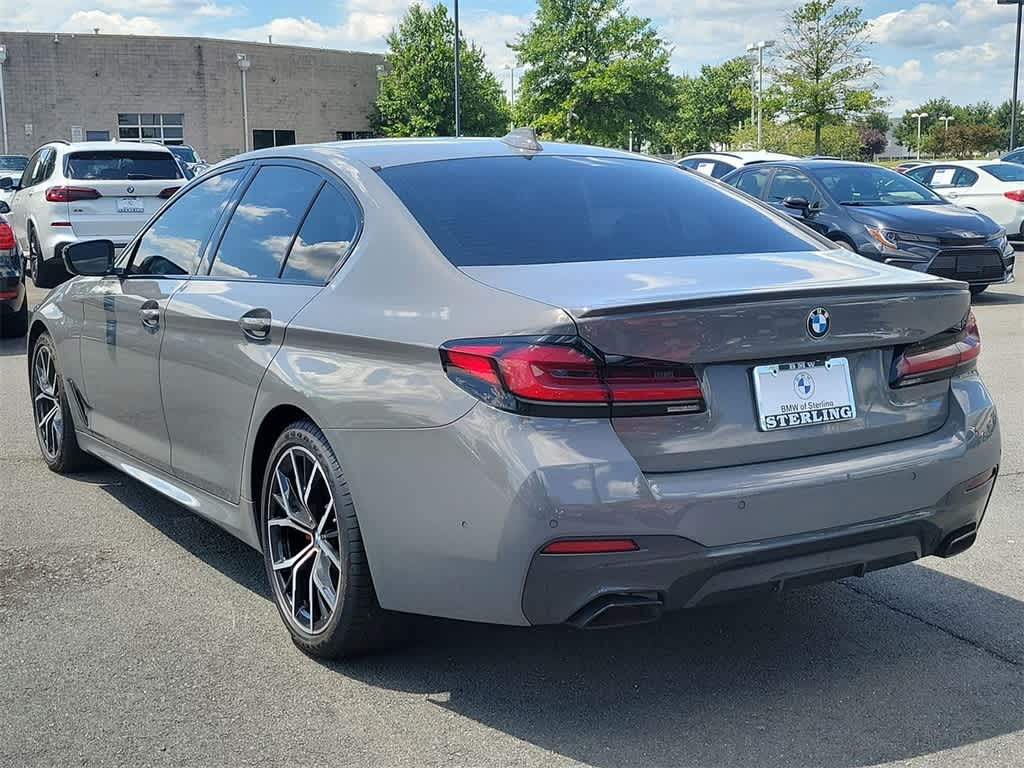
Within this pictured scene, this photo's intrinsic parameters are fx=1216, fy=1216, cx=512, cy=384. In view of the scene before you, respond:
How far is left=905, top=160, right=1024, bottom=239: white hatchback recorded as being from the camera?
1964 cm

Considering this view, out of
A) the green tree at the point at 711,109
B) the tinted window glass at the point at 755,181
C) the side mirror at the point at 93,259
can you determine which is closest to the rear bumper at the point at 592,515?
the side mirror at the point at 93,259

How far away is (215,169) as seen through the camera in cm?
491

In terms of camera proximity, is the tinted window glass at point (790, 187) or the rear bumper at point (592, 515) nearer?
the rear bumper at point (592, 515)

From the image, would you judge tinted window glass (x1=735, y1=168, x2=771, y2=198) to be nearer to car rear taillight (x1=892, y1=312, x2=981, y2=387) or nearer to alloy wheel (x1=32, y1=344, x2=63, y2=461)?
alloy wheel (x1=32, y1=344, x2=63, y2=461)

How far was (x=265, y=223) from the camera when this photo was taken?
432 cm

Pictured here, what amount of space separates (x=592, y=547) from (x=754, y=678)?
3.00 feet

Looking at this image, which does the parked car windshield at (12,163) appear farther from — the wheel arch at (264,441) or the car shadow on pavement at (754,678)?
the car shadow on pavement at (754,678)

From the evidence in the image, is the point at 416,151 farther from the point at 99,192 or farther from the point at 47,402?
the point at 99,192

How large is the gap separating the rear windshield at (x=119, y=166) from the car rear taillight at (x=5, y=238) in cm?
376

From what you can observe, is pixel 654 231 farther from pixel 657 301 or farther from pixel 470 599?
pixel 470 599

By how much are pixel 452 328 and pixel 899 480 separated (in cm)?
129

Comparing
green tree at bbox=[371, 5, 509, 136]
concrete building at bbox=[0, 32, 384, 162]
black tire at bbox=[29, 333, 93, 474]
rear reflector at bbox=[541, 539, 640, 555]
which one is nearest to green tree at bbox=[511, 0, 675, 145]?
green tree at bbox=[371, 5, 509, 136]

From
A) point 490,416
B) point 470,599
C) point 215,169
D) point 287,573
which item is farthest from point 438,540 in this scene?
point 215,169

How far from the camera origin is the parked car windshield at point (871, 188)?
44.9ft
